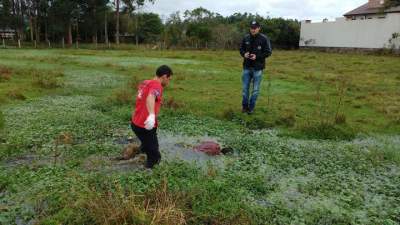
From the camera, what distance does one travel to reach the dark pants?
5587 mm

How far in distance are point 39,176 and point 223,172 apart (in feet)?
7.98

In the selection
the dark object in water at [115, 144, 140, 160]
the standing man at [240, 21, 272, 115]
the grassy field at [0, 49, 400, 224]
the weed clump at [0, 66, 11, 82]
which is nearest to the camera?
the grassy field at [0, 49, 400, 224]

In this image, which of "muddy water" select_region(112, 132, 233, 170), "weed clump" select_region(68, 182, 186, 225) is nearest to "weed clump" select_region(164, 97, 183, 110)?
"muddy water" select_region(112, 132, 233, 170)

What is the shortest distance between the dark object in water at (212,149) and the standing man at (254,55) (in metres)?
2.74

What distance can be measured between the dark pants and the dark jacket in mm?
4273

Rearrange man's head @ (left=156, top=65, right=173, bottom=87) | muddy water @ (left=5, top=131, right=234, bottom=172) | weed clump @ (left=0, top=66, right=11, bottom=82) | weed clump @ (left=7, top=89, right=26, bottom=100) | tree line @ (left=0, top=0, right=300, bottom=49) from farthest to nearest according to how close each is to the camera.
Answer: tree line @ (left=0, top=0, right=300, bottom=49) < weed clump @ (left=0, top=66, right=11, bottom=82) < weed clump @ (left=7, top=89, right=26, bottom=100) < muddy water @ (left=5, top=131, right=234, bottom=172) < man's head @ (left=156, top=65, right=173, bottom=87)

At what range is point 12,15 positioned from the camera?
167 feet

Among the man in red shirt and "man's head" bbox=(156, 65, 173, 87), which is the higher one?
"man's head" bbox=(156, 65, 173, 87)

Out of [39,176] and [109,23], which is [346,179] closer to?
[39,176]

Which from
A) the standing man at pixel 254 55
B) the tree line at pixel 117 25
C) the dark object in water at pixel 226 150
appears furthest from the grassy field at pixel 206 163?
the tree line at pixel 117 25

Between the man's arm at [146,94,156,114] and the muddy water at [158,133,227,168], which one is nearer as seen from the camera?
the man's arm at [146,94,156,114]

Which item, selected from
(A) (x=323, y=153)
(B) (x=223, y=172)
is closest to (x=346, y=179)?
(A) (x=323, y=153)

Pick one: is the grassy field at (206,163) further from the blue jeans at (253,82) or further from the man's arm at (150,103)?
the man's arm at (150,103)

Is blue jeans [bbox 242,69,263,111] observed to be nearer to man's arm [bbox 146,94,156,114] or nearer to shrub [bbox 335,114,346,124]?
shrub [bbox 335,114,346,124]
